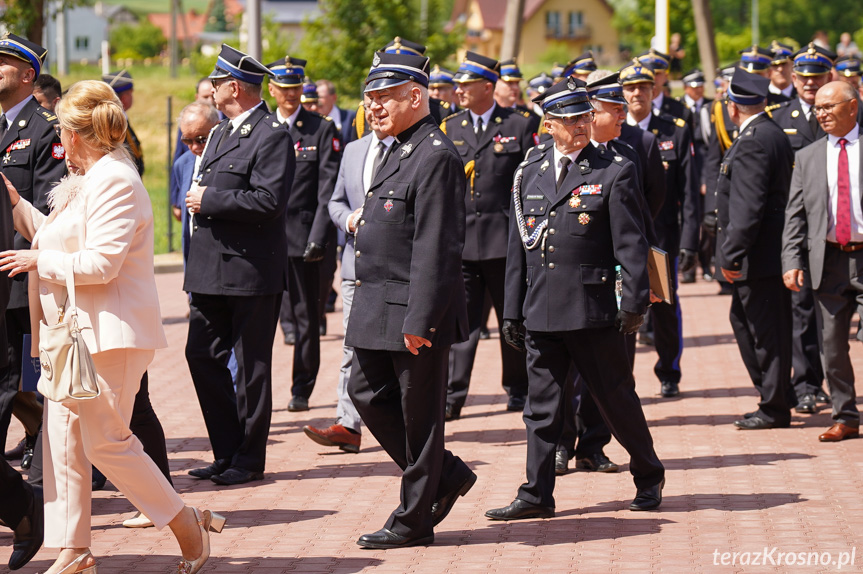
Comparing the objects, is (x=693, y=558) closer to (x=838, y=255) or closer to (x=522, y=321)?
(x=522, y=321)

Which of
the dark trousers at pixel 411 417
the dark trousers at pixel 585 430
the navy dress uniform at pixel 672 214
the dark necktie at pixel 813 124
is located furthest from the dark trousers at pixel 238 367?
the dark necktie at pixel 813 124

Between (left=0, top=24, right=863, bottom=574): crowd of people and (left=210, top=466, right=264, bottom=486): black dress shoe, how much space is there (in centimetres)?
3

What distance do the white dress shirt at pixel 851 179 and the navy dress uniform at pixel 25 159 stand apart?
4.72 metres

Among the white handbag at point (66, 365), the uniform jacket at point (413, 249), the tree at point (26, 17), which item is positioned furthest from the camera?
the tree at point (26, 17)

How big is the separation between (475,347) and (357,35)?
22.7 m

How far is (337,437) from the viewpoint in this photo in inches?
316

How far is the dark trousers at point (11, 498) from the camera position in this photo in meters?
5.55

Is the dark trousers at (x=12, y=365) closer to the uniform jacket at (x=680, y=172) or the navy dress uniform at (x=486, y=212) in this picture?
the navy dress uniform at (x=486, y=212)

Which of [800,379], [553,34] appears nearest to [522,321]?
[800,379]

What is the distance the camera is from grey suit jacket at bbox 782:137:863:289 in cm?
813

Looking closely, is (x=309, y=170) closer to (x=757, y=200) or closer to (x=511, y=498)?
(x=757, y=200)

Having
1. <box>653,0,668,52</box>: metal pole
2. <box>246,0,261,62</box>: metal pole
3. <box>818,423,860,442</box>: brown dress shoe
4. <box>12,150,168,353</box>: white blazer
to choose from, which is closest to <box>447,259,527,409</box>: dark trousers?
<box>818,423,860,442</box>: brown dress shoe

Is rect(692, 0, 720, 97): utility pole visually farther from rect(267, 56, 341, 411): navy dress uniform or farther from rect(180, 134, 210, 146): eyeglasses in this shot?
rect(180, 134, 210, 146): eyeglasses

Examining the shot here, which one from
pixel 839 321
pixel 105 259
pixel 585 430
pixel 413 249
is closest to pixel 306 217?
pixel 585 430
